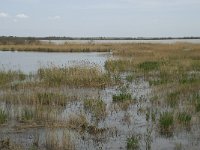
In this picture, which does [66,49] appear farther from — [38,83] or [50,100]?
[50,100]

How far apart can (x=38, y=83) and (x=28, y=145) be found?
27.3 ft

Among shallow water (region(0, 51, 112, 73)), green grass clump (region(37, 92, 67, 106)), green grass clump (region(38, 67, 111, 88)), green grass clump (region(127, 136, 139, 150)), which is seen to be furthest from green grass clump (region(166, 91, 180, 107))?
shallow water (region(0, 51, 112, 73))

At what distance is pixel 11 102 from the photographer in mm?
13461

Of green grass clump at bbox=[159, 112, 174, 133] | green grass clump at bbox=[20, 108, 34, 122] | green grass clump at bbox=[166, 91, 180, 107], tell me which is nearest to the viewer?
green grass clump at bbox=[159, 112, 174, 133]

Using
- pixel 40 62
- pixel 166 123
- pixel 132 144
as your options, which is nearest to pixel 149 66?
pixel 40 62

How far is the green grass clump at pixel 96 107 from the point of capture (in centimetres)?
1184

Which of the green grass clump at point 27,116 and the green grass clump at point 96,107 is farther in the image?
the green grass clump at point 96,107

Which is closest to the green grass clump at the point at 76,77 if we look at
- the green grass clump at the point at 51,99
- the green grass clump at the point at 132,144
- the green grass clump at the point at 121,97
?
the green grass clump at the point at 51,99

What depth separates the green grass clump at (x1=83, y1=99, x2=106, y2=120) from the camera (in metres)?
11.8

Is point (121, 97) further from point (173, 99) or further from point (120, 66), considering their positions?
point (120, 66)

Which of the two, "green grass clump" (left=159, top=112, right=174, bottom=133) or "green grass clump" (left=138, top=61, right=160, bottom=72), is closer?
"green grass clump" (left=159, top=112, right=174, bottom=133)

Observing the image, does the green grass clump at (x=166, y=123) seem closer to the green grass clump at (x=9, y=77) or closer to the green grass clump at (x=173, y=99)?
the green grass clump at (x=173, y=99)

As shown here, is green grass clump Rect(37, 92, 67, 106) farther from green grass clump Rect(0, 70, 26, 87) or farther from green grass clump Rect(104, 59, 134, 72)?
green grass clump Rect(104, 59, 134, 72)

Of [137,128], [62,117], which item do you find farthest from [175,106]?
[62,117]
